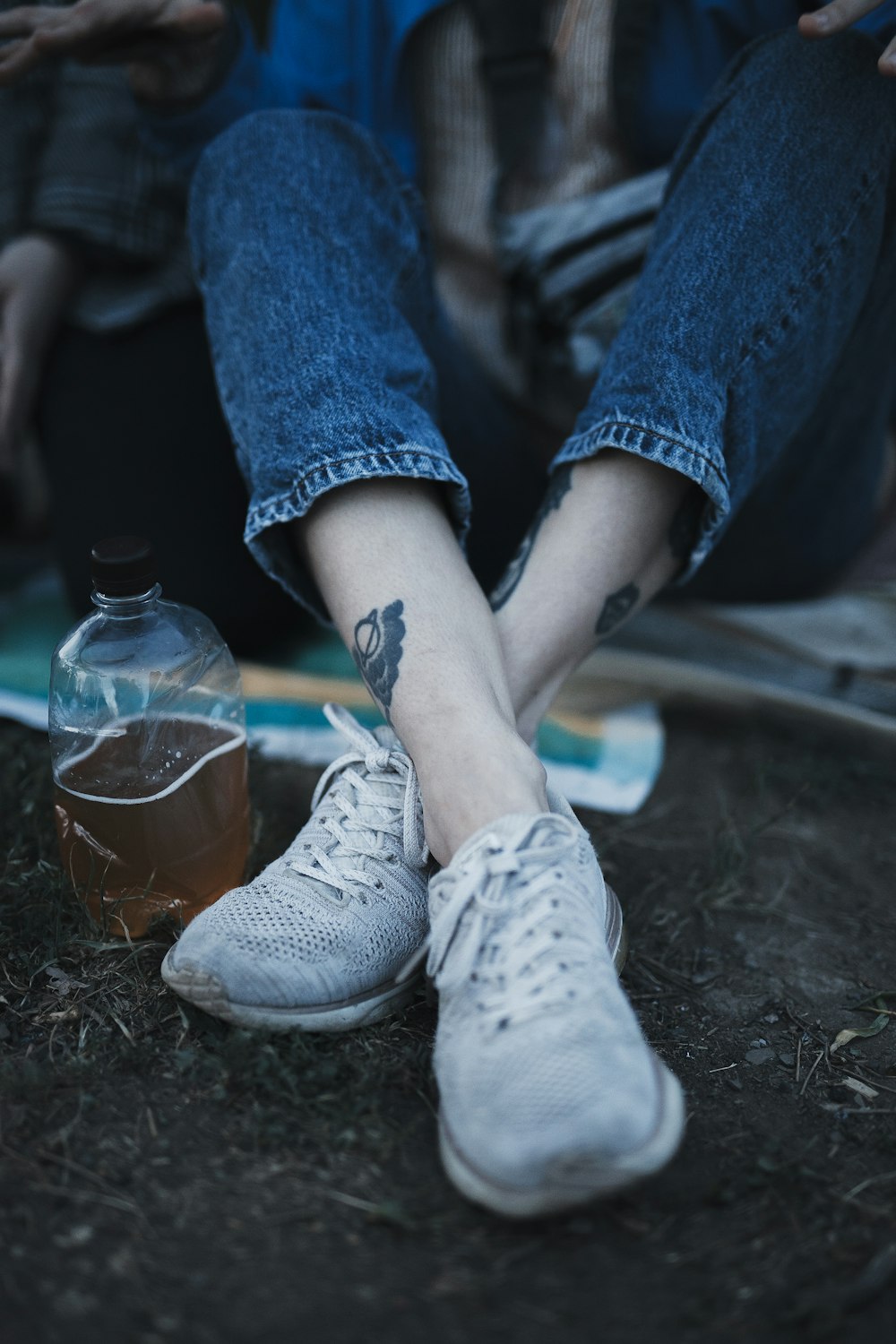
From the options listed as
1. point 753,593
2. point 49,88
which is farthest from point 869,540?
point 49,88

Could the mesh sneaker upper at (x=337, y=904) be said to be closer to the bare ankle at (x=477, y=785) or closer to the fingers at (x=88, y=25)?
the bare ankle at (x=477, y=785)

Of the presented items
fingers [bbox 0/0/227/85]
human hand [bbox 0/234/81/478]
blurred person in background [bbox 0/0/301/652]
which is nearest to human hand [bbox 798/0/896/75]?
fingers [bbox 0/0/227/85]

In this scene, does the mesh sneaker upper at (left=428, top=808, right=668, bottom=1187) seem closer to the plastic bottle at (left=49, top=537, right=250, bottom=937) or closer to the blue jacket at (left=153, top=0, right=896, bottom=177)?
the plastic bottle at (left=49, top=537, right=250, bottom=937)

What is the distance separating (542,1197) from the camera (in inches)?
32.2

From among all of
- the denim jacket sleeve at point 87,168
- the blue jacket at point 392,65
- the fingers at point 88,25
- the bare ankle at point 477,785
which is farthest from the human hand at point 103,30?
the bare ankle at point 477,785

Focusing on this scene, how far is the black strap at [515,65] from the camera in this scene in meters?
1.65

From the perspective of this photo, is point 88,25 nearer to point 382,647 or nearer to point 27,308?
point 27,308

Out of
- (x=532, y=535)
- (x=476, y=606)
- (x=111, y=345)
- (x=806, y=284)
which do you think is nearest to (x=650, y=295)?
(x=806, y=284)

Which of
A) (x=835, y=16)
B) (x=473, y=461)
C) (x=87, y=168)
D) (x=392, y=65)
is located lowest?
(x=473, y=461)

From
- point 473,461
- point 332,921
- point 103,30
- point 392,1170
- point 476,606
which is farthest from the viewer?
point 473,461

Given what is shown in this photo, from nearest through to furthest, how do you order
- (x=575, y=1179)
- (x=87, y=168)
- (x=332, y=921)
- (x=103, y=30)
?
(x=575, y=1179) < (x=332, y=921) < (x=103, y=30) < (x=87, y=168)

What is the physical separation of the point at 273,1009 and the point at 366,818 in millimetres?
230

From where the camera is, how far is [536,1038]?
85cm

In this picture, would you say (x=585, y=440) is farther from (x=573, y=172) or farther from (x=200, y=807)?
(x=573, y=172)
